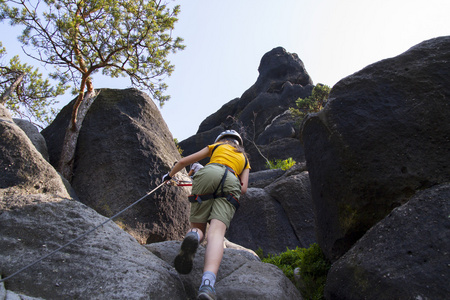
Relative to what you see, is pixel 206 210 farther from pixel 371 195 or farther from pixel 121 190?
pixel 121 190

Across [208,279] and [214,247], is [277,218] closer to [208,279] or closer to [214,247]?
[214,247]

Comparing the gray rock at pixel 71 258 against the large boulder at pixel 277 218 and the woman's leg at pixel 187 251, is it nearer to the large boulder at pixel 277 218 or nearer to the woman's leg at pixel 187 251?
the woman's leg at pixel 187 251

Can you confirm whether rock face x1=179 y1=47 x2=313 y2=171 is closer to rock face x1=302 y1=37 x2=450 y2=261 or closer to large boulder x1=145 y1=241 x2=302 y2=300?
rock face x1=302 y1=37 x2=450 y2=261

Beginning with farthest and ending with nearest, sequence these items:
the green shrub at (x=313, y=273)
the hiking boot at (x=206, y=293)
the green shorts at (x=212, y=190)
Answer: the green shrub at (x=313, y=273) < the green shorts at (x=212, y=190) < the hiking boot at (x=206, y=293)

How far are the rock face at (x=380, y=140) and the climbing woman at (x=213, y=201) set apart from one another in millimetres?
1141

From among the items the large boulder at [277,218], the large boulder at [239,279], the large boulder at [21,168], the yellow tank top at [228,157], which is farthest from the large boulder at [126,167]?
the large boulder at [277,218]

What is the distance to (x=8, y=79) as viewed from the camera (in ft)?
34.4

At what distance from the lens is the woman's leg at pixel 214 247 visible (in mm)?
3426

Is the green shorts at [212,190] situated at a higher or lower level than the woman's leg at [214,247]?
higher

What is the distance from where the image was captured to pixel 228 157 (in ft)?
15.0

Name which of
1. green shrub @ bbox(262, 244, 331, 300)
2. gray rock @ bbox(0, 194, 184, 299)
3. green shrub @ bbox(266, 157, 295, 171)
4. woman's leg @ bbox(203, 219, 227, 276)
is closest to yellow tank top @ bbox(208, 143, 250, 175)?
woman's leg @ bbox(203, 219, 227, 276)

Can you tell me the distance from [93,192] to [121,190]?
1.89 feet

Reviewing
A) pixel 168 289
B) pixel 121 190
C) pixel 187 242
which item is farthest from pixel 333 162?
pixel 121 190

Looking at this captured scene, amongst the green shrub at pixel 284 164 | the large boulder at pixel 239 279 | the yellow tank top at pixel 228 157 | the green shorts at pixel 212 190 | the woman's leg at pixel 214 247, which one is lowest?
the green shrub at pixel 284 164
